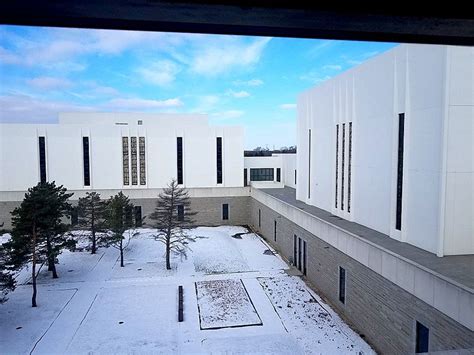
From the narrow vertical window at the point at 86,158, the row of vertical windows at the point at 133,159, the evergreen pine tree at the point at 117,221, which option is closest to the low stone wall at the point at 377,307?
the evergreen pine tree at the point at 117,221

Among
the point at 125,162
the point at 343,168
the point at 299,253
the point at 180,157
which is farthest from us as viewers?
the point at 180,157

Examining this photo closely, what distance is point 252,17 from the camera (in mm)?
3639

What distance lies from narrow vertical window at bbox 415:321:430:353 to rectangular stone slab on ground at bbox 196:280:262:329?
15.2 feet

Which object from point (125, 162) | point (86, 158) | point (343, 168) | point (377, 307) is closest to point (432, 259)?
point (377, 307)

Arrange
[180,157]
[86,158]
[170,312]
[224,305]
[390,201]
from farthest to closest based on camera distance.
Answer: [180,157]
[86,158]
[224,305]
[170,312]
[390,201]

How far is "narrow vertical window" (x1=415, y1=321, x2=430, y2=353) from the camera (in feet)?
25.3

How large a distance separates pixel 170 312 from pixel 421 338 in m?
7.63

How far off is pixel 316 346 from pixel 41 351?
7531 mm

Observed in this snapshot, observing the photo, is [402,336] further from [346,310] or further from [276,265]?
[276,265]

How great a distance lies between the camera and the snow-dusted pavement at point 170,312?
975 cm

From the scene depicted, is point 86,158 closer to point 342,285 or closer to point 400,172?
point 342,285

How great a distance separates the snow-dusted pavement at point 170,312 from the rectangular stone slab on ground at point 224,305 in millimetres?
34

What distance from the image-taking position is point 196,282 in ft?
48.2

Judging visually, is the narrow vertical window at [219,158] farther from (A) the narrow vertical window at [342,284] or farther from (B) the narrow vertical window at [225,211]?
(A) the narrow vertical window at [342,284]
